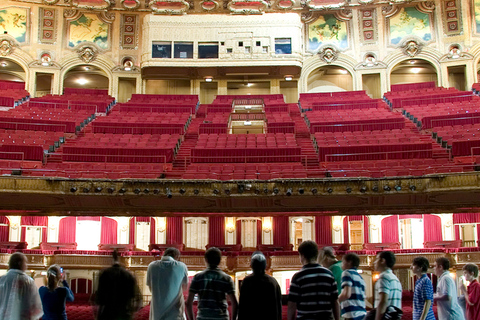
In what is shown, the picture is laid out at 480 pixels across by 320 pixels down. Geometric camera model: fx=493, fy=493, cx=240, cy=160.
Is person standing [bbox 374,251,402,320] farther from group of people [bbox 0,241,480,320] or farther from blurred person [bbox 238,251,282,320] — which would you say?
blurred person [bbox 238,251,282,320]

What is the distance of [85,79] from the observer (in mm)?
25062

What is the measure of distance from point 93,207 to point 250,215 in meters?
4.39

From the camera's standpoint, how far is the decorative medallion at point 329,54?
2262cm

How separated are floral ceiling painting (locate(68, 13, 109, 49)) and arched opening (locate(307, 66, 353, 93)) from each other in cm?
994

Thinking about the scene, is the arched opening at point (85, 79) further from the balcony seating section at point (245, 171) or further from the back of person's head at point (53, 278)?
the back of person's head at point (53, 278)

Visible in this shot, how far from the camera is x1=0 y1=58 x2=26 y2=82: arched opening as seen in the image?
22.8 m

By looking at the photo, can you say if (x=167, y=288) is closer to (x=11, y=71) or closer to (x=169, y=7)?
(x=169, y=7)

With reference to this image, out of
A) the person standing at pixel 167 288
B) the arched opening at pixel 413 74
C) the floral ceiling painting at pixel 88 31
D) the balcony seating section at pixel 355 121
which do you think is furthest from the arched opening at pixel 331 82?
the person standing at pixel 167 288

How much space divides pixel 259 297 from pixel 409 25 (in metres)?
21.6

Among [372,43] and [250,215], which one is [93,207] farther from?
[372,43]

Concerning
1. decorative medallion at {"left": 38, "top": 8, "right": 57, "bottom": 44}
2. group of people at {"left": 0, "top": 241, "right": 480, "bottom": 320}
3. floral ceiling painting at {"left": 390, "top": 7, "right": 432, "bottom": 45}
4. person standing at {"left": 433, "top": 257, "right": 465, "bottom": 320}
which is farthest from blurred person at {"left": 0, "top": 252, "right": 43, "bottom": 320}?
floral ceiling painting at {"left": 390, "top": 7, "right": 432, "bottom": 45}

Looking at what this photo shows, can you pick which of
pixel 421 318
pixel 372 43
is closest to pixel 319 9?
pixel 372 43

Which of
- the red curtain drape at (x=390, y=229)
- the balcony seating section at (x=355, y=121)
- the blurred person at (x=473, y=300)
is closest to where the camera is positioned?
the blurred person at (x=473, y=300)

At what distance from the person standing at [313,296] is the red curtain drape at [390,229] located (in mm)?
12200
